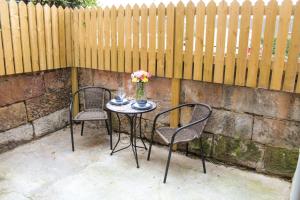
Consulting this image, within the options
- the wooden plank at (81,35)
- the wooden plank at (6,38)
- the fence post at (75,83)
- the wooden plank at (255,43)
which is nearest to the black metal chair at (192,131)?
the wooden plank at (255,43)

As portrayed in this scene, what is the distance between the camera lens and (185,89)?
368cm

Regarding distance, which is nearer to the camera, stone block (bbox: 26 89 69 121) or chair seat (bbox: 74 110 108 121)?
chair seat (bbox: 74 110 108 121)

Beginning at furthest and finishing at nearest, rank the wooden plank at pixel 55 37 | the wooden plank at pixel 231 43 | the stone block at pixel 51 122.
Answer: the stone block at pixel 51 122
the wooden plank at pixel 55 37
the wooden plank at pixel 231 43

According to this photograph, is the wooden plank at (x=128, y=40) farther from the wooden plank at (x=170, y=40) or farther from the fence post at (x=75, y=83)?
the fence post at (x=75, y=83)

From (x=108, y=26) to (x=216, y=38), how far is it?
170 centimetres

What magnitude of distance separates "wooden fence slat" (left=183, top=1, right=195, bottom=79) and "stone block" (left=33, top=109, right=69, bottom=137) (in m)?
2.38

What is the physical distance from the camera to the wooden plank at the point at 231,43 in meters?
3.04

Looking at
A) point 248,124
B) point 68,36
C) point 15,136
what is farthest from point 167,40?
point 15,136

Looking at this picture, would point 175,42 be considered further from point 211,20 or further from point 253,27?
point 253,27

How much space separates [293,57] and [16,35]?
3500 mm

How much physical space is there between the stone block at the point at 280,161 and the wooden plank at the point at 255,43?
87 centimetres

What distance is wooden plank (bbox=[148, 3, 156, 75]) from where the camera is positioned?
3617mm

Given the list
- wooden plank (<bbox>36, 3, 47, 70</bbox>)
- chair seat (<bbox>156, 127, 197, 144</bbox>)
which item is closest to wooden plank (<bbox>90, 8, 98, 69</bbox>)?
wooden plank (<bbox>36, 3, 47, 70</bbox>)

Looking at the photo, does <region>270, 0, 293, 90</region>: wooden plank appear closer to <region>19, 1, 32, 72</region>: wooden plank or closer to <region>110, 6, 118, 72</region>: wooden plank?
<region>110, 6, 118, 72</region>: wooden plank
